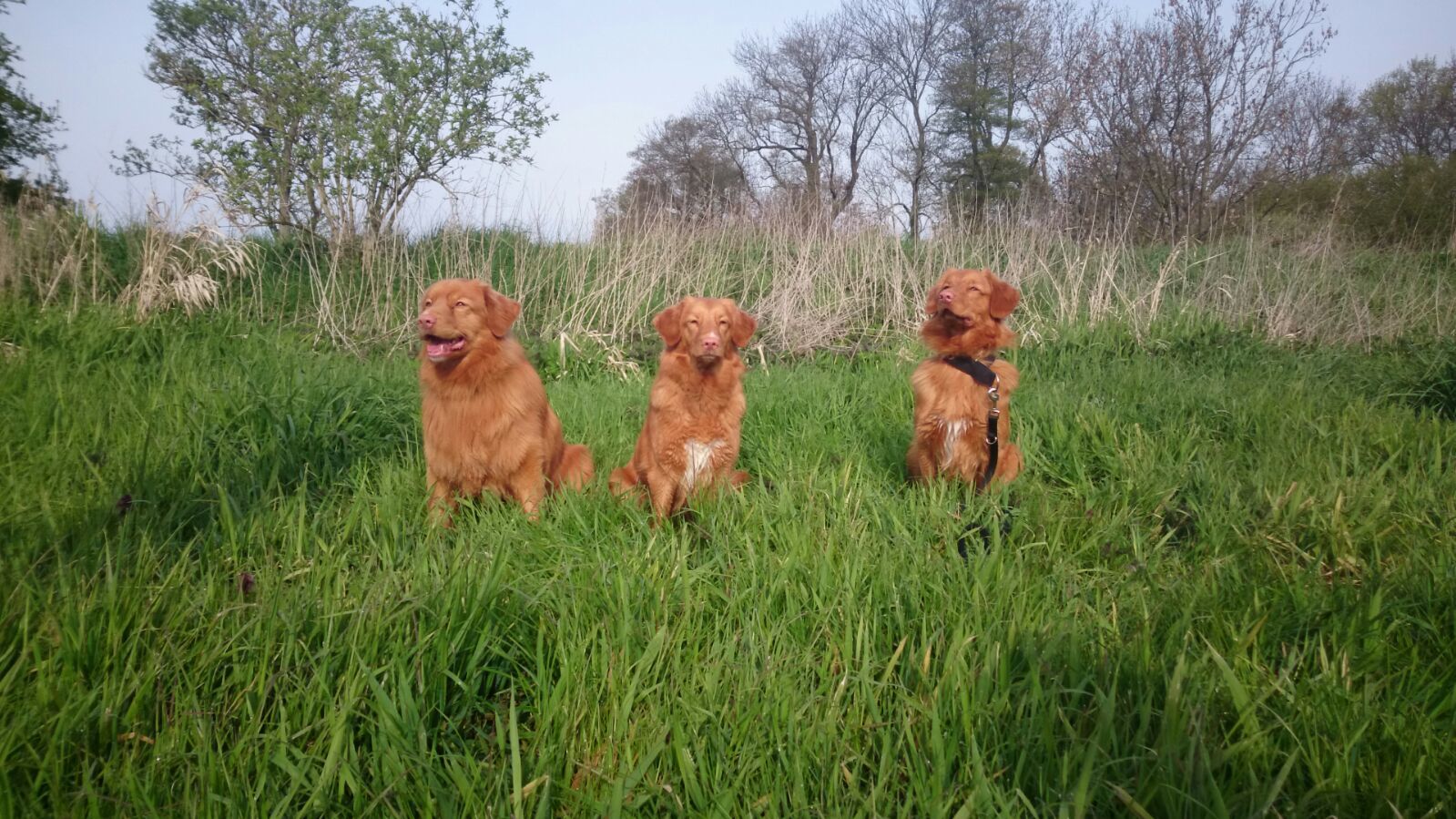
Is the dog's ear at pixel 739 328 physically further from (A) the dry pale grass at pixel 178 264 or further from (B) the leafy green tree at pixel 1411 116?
(B) the leafy green tree at pixel 1411 116

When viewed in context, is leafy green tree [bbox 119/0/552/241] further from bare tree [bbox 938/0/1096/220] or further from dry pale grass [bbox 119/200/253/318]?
bare tree [bbox 938/0/1096/220]

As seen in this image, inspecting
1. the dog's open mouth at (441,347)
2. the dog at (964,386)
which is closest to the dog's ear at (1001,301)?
the dog at (964,386)

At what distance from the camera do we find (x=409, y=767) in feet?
4.56

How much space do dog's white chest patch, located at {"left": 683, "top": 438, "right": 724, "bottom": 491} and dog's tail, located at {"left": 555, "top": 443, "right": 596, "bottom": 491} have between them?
19.9 inches

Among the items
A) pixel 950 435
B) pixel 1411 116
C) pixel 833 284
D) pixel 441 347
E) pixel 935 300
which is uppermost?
pixel 1411 116

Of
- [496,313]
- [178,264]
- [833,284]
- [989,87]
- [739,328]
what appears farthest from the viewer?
[989,87]

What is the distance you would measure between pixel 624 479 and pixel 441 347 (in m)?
1.02

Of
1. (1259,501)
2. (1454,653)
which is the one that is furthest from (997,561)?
(1259,501)

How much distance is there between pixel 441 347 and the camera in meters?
3.16

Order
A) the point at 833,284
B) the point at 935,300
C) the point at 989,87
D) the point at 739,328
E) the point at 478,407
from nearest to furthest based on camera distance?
the point at 478,407 < the point at 739,328 < the point at 935,300 < the point at 833,284 < the point at 989,87

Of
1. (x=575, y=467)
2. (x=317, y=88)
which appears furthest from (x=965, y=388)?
(x=317, y=88)

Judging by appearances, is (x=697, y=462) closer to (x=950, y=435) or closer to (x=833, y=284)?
(x=950, y=435)

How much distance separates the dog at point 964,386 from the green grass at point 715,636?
0.74ft

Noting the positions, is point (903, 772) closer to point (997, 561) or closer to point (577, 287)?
point (997, 561)
